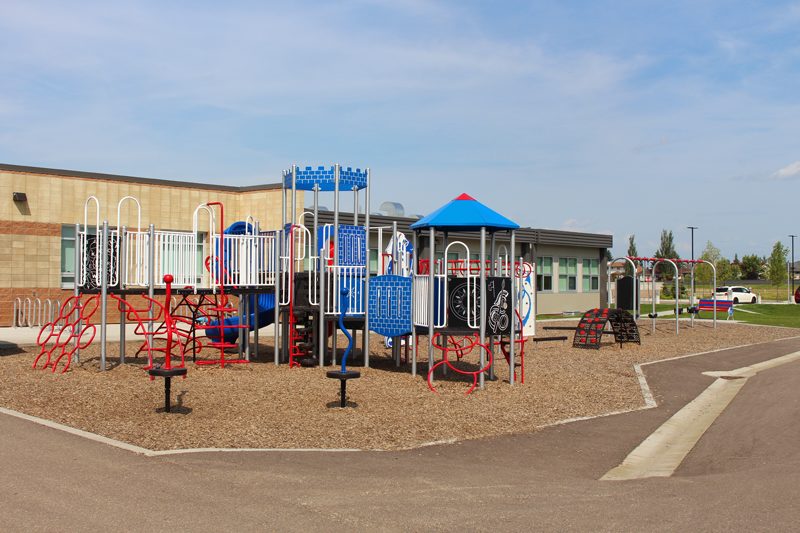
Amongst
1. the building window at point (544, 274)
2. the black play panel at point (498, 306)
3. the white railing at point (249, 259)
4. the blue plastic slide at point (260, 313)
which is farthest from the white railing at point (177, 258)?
the building window at point (544, 274)

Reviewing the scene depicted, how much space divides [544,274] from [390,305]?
97.8 ft

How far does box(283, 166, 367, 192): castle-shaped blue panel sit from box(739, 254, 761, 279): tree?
121605mm

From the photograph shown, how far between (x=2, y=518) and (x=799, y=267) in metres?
161

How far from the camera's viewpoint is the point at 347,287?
16031mm

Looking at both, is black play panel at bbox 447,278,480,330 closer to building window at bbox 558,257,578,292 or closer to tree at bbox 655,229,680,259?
building window at bbox 558,257,578,292

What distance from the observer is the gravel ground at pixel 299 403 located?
9484 mm

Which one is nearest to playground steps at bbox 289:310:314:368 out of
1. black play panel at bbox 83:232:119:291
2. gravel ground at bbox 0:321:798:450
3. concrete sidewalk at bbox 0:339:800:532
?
gravel ground at bbox 0:321:798:450

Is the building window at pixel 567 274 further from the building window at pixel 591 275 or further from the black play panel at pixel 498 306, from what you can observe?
the black play panel at pixel 498 306

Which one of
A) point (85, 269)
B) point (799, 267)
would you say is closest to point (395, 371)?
point (85, 269)

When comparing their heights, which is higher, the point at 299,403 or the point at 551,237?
the point at 551,237

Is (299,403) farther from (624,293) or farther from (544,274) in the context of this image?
(544,274)

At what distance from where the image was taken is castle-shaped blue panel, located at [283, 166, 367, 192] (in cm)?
1672

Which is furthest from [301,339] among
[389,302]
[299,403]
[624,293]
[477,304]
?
[624,293]

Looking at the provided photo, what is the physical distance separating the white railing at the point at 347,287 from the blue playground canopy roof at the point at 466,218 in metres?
2.28
